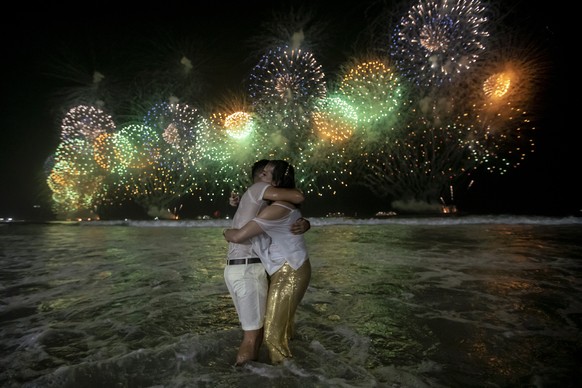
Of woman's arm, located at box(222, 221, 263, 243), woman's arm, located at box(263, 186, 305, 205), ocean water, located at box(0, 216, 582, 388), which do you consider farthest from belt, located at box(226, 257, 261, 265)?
ocean water, located at box(0, 216, 582, 388)

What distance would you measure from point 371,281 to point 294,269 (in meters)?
3.89

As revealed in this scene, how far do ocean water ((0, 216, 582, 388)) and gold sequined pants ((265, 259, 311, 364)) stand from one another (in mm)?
182

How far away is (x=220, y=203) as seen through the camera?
33.9 meters

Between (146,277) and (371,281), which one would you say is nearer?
(371,281)

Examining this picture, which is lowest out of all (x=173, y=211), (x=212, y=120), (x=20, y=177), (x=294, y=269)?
(x=294, y=269)

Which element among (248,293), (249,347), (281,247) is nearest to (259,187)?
(281,247)

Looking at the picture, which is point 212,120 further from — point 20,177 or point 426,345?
point 426,345

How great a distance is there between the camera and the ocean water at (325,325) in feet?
11.9

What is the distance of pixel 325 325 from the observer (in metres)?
4.95

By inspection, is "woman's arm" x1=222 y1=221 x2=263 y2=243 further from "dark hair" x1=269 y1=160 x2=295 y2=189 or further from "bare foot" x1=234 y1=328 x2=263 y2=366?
"bare foot" x1=234 y1=328 x2=263 y2=366

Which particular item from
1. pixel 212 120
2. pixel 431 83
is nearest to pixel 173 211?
pixel 212 120

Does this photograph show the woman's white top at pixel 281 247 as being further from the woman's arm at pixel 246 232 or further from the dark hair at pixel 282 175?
the dark hair at pixel 282 175

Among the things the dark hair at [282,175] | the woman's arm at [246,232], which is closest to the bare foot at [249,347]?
the woman's arm at [246,232]

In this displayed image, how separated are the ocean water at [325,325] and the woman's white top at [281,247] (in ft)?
3.09
